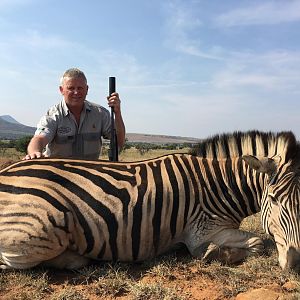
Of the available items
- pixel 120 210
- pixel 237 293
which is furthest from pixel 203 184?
pixel 237 293

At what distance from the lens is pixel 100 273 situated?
3588 millimetres

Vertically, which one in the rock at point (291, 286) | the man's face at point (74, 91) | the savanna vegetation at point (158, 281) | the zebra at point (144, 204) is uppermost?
the man's face at point (74, 91)

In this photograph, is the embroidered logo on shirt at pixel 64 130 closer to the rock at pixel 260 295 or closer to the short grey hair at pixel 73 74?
the short grey hair at pixel 73 74

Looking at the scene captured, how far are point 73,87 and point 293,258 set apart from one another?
3273mm

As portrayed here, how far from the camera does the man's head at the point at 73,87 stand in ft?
16.7

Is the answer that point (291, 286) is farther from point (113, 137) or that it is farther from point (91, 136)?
point (91, 136)

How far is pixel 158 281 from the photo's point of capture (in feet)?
11.1

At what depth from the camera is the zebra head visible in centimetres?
313

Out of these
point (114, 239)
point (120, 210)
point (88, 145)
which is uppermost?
point (88, 145)

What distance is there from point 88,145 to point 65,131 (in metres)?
0.40

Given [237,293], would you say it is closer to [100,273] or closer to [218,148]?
[100,273]

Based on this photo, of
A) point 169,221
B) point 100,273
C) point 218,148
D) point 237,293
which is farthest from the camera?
point 218,148

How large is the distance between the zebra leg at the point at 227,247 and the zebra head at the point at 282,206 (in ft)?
1.44

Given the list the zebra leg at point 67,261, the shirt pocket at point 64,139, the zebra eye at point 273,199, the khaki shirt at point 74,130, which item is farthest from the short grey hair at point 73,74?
the zebra eye at point 273,199
